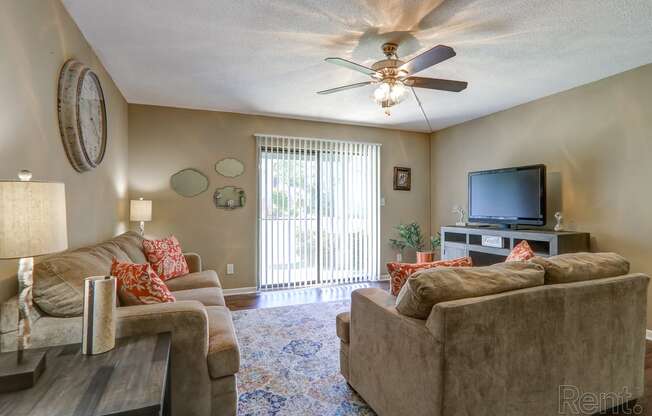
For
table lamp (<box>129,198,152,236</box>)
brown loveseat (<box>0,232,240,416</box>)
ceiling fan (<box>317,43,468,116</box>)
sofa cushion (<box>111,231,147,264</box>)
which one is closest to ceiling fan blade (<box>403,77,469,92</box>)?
ceiling fan (<box>317,43,468,116</box>)

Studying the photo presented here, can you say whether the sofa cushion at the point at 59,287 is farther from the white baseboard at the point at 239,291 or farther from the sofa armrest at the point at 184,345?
the white baseboard at the point at 239,291

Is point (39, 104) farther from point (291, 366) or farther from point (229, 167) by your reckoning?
A: point (229, 167)

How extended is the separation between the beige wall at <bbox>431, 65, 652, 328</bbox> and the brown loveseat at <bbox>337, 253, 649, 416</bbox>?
1643 mm

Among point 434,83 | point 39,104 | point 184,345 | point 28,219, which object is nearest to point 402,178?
point 434,83

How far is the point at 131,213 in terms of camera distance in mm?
3629

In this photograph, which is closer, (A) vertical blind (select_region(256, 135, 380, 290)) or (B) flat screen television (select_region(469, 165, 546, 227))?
(B) flat screen television (select_region(469, 165, 546, 227))

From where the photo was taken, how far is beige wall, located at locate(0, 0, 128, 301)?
141 centimetres

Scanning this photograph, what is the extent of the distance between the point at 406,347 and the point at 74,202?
2337mm

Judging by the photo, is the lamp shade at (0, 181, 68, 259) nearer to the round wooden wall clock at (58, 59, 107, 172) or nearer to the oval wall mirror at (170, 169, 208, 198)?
the round wooden wall clock at (58, 59, 107, 172)

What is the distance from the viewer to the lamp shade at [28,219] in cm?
102

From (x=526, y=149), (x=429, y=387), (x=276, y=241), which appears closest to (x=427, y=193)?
(x=526, y=149)

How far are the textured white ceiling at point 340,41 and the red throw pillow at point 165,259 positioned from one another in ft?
5.45

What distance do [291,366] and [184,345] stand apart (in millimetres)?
1093

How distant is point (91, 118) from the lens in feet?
7.88
